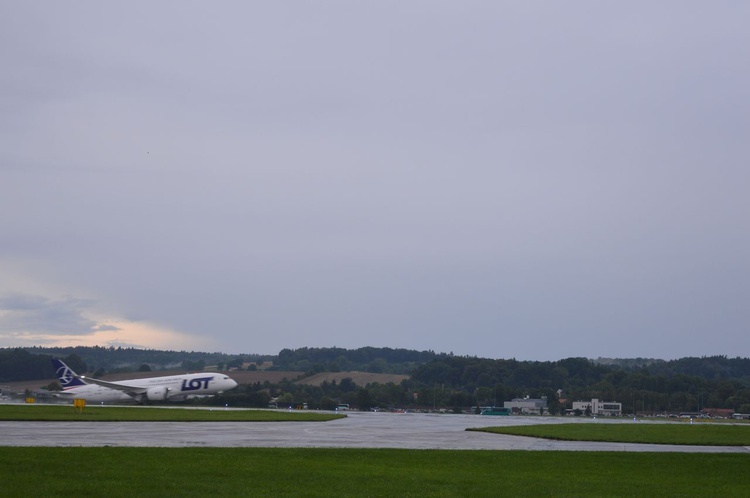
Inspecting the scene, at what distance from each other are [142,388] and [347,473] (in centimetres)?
7893

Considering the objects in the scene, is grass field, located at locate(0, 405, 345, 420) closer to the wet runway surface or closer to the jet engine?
the wet runway surface

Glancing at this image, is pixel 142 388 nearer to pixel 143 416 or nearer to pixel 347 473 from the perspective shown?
pixel 143 416

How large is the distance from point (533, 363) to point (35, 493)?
187584 millimetres

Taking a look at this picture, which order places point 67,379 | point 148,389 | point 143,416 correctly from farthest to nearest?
point 67,379, point 148,389, point 143,416

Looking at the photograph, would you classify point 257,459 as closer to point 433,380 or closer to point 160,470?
point 160,470

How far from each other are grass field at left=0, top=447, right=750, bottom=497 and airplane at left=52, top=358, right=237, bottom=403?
7075cm

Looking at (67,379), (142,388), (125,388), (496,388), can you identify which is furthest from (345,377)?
(125,388)

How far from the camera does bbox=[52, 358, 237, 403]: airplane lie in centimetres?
9525

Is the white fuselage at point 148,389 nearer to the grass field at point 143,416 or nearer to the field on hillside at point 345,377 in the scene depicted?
the grass field at point 143,416

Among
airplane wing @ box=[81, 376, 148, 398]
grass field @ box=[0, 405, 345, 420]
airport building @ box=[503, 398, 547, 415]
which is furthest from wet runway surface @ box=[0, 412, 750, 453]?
airport building @ box=[503, 398, 547, 415]

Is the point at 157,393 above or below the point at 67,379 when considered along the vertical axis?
below

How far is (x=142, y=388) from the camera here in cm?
9550

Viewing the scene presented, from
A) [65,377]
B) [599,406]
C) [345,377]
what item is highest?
[345,377]

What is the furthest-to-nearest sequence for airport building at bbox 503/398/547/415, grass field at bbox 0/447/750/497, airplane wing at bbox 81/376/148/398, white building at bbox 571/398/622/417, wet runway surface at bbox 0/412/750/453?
airport building at bbox 503/398/547/415 < white building at bbox 571/398/622/417 < airplane wing at bbox 81/376/148/398 < wet runway surface at bbox 0/412/750/453 < grass field at bbox 0/447/750/497
